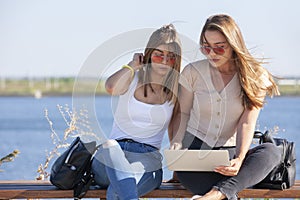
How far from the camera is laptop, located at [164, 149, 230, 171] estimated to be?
3703 mm

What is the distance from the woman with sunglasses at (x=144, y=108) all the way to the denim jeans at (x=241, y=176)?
170 millimetres

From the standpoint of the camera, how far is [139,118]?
387 centimetres

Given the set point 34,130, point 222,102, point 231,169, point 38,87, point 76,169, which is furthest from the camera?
point 38,87

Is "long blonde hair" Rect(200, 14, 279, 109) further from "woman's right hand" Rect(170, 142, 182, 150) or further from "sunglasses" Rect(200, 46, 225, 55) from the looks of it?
"woman's right hand" Rect(170, 142, 182, 150)

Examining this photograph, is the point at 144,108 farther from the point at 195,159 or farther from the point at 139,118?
the point at 195,159

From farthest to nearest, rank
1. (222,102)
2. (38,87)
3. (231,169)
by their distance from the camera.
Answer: (38,87), (222,102), (231,169)

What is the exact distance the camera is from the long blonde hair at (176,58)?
385 centimetres

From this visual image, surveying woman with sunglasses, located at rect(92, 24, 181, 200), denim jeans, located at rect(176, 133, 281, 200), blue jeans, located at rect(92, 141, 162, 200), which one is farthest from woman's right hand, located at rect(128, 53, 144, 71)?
denim jeans, located at rect(176, 133, 281, 200)

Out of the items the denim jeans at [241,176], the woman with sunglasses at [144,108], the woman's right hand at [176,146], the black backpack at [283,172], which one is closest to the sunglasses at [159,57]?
the woman with sunglasses at [144,108]

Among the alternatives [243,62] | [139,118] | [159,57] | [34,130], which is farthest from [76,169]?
[34,130]

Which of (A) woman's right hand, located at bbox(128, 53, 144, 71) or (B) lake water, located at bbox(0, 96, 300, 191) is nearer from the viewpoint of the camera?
(A) woman's right hand, located at bbox(128, 53, 144, 71)

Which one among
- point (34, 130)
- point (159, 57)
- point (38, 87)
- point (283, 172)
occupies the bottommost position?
point (38, 87)

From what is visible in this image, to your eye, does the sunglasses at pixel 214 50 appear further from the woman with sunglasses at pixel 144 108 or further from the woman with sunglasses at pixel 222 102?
the woman with sunglasses at pixel 144 108

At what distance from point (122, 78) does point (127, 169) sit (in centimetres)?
43
